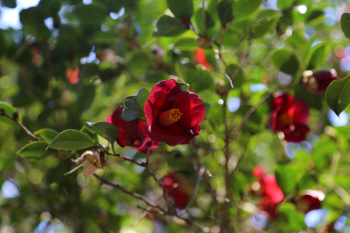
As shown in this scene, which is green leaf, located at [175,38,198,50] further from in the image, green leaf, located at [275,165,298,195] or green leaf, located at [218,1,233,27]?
green leaf, located at [275,165,298,195]

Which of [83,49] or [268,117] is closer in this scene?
[268,117]

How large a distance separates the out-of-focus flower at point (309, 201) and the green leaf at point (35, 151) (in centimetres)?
106

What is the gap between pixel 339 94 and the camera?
0.78m

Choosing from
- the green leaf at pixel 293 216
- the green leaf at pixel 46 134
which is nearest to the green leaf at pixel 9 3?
the green leaf at pixel 46 134

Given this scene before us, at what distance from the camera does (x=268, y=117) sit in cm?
125

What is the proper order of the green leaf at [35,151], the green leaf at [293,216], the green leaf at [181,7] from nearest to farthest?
1. the green leaf at [35,151]
2. the green leaf at [181,7]
3. the green leaf at [293,216]

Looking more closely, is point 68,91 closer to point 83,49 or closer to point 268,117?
point 83,49

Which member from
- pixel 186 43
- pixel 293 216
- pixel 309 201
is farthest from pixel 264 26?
pixel 293 216

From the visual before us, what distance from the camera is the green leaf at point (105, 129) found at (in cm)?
77

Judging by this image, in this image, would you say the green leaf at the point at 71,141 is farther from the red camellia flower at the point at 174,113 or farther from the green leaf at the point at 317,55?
the green leaf at the point at 317,55

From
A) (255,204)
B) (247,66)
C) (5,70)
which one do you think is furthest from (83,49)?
(255,204)

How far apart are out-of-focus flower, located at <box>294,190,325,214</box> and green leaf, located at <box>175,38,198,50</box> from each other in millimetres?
832

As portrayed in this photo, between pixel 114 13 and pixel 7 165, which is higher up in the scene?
pixel 114 13

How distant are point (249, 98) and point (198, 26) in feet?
1.67
